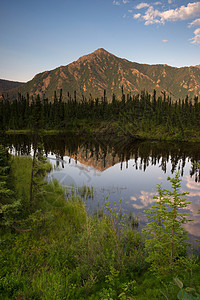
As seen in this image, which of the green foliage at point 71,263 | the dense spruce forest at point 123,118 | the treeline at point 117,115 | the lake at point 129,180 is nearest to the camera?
the green foliage at point 71,263

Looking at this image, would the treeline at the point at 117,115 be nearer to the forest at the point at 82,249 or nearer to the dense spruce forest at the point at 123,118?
the dense spruce forest at the point at 123,118

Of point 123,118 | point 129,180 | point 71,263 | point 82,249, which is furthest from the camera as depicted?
point 123,118

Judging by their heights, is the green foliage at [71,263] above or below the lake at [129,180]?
above

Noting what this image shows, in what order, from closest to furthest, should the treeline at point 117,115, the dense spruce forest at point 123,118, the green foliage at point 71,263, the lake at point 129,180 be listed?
the green foliage at point 71,263 < the lake at point 129,180 < the dense spruce forest at point 123,118 < the treeline at point 117,115

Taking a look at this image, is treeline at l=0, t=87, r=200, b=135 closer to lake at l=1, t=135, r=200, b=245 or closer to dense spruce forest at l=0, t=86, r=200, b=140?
dense spruce forest at l=0, t=86, r=200, b=140

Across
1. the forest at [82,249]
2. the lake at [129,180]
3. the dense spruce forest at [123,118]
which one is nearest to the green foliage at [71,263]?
the forest at [82,249]

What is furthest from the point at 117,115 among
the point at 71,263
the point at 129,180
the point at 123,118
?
the point at 71,263

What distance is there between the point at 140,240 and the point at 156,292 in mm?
4567

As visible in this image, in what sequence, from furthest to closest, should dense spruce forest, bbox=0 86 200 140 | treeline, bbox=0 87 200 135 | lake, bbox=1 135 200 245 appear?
treeline, bbox=0 87 200 135 < dense spruce forest, bbox=0 86 200 140 < lake, bbox=1 135 200 245

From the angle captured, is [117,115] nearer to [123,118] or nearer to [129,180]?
[123,118]

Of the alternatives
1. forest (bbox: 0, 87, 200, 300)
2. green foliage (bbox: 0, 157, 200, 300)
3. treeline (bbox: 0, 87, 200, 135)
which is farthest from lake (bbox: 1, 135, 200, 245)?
treeline (bbox: 0, 87, 200, 135)

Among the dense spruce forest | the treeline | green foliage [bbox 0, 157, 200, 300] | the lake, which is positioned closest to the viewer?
green foliage [bbox 0, 157, 200, 300]

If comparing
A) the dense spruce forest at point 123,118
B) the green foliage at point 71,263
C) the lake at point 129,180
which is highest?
the dense spruce forest at point 123,118

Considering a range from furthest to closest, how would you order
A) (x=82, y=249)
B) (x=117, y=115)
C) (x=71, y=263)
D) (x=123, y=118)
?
(x=117, y=115) → (x=123, y=118) → (x=71, y=263) → (x=82, y=249)
